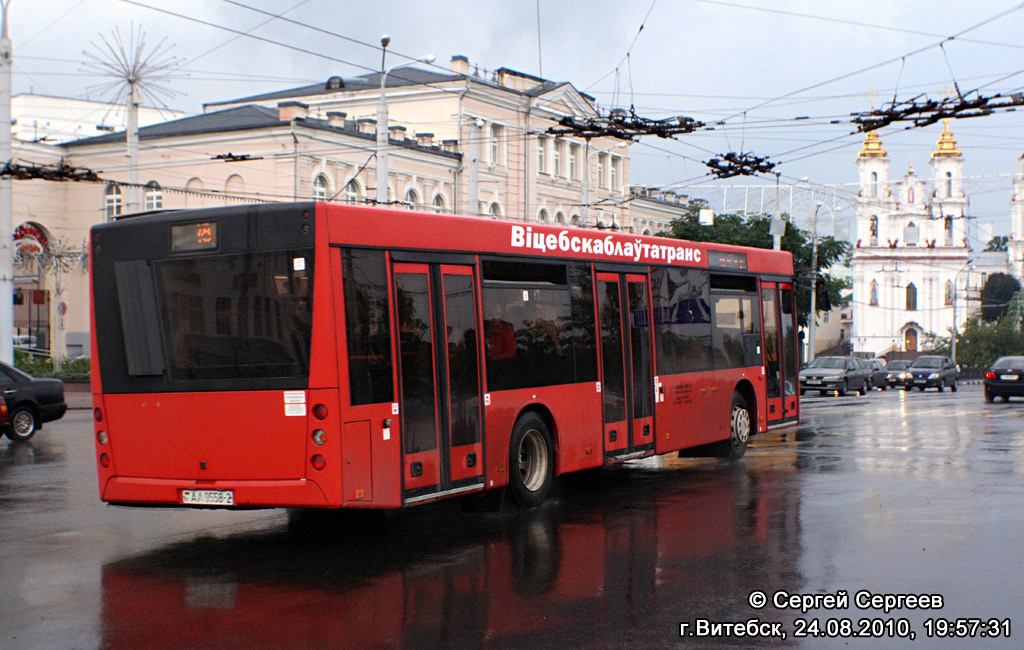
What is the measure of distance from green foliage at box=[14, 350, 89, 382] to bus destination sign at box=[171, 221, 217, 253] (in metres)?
30.3

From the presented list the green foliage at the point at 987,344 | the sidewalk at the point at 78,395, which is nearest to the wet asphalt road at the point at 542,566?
the sidewalk at the point at 78,395

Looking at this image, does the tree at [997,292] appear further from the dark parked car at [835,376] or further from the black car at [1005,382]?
the black car at [1005,382]

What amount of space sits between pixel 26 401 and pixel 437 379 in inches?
567

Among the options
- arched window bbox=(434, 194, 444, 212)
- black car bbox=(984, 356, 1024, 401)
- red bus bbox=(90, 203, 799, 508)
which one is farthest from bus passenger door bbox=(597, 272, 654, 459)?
arched window bbox=(434, 194, 444, 212)

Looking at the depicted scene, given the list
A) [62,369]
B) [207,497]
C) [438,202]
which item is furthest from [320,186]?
[207,497]

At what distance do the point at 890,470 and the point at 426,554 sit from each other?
8.31 metres

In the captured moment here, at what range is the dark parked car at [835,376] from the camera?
153ft

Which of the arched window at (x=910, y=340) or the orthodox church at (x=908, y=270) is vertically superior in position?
the orthodox church at (x=908, y=270)

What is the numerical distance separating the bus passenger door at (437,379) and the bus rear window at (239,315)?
40.9 inches

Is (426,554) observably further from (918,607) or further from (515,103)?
(515,103)

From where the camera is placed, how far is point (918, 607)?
25.8 ft

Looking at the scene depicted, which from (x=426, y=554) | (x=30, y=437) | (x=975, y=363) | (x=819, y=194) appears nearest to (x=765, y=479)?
(x=426, y=554)

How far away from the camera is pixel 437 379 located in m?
10.9

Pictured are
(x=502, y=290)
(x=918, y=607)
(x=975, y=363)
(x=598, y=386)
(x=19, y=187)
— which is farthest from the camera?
(x=975, y=363)
